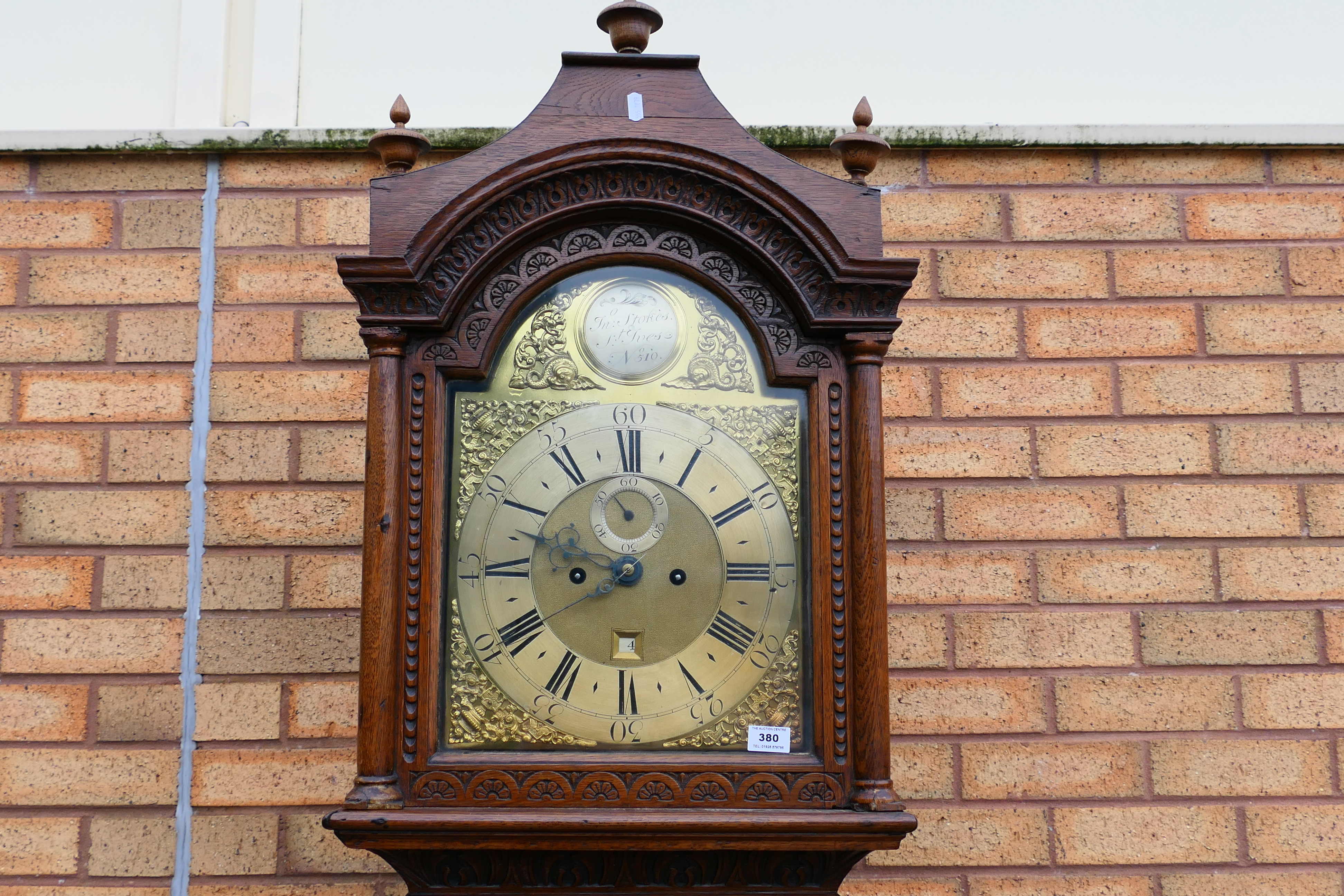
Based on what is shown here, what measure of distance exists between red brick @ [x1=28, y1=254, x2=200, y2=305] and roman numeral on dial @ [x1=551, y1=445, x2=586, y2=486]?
0.90 meters

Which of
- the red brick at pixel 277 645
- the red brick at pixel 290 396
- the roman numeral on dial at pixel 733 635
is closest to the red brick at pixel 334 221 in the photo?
the red brick at pixel 290 396

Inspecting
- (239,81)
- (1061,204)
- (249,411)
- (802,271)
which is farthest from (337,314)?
(1061,204)

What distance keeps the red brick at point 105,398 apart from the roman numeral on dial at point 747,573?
107 cm

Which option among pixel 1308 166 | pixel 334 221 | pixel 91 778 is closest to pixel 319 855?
pixel 91 778

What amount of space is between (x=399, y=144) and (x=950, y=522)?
1100 millimetres

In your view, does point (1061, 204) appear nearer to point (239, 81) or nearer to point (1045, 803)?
point (1045, 803)

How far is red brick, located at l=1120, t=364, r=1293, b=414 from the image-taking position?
6.20 feet

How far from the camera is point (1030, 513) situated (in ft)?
6.11

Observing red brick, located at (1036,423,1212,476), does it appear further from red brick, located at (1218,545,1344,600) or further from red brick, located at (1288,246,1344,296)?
red brick, located at (1288,246,1344,296)

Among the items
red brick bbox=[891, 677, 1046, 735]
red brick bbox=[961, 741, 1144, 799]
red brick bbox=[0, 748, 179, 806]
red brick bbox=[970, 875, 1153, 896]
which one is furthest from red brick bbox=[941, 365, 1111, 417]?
red brick bbox=[0, 748, 179, 806]

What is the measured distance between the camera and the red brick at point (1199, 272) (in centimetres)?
192

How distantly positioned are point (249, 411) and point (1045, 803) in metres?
1.54

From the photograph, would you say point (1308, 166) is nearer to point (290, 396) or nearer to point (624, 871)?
point (624, 871)

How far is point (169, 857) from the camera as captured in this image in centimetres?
178
